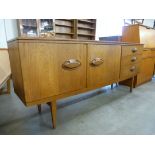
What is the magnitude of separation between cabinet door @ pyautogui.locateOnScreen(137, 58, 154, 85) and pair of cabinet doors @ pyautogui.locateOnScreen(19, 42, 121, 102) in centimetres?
110

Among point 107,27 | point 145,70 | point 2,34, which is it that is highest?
point 107,27

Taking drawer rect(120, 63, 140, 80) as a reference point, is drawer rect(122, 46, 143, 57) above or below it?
above

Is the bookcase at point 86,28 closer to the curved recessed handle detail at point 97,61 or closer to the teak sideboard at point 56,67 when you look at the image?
the teak sideboard at point 56,67

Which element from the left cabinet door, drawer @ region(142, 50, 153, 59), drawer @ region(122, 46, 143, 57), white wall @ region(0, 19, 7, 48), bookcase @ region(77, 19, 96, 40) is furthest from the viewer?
bookcase @ region(77, 19, 96, 40)

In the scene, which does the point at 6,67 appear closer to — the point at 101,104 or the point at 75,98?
the point at 75,98

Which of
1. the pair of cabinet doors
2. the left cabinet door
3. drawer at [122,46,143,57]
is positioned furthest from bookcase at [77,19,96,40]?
the left cabinet door

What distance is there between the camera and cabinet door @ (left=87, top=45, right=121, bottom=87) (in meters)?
1.25

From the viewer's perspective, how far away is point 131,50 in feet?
5.76

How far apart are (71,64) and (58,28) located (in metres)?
2.90

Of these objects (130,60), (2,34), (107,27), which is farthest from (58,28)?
(130,60)

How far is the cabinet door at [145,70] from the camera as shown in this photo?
7.42 feet

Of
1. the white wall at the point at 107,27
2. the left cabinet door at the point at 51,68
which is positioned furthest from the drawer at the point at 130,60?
the white wall at the point at 107,27

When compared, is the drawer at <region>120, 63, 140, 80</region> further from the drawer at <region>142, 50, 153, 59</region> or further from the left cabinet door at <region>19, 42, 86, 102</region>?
the left cabinet door at <region>19, 42, 86, 102</region>

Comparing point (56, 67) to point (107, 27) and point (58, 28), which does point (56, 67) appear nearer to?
point (58, 28)
